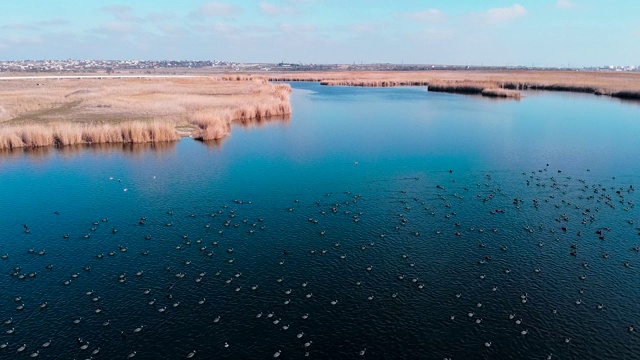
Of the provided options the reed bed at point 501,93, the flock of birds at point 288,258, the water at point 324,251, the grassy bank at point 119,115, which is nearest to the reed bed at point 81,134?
the grassy bank at point 119,115

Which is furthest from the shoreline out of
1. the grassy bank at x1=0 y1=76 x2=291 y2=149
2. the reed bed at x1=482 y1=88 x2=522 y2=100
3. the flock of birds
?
the flock of birds

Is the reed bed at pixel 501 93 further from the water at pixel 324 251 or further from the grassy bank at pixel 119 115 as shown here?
the water at pixel 324 251

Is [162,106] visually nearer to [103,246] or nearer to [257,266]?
[103,246]

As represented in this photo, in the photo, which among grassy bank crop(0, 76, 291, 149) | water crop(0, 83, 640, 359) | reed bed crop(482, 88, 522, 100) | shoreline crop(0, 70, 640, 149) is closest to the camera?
water crop(0, 83, 640, 359)

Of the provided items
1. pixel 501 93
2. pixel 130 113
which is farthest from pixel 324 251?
pixel 501 93

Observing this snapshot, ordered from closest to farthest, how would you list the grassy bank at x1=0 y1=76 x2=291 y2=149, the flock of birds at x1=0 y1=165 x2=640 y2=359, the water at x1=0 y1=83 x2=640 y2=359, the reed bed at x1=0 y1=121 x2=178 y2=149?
the water at x1=0 y1=83 x2=640 y2=359 < the flock of birds at x1=0 y1=165 x2=640 y2=359 < the reed bed at x1=0 y1=121 x2=178 y2=149 < the grassy bank at x1=0 y1=76 x2=291 y2=149

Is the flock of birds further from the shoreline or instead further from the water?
the shoreline
